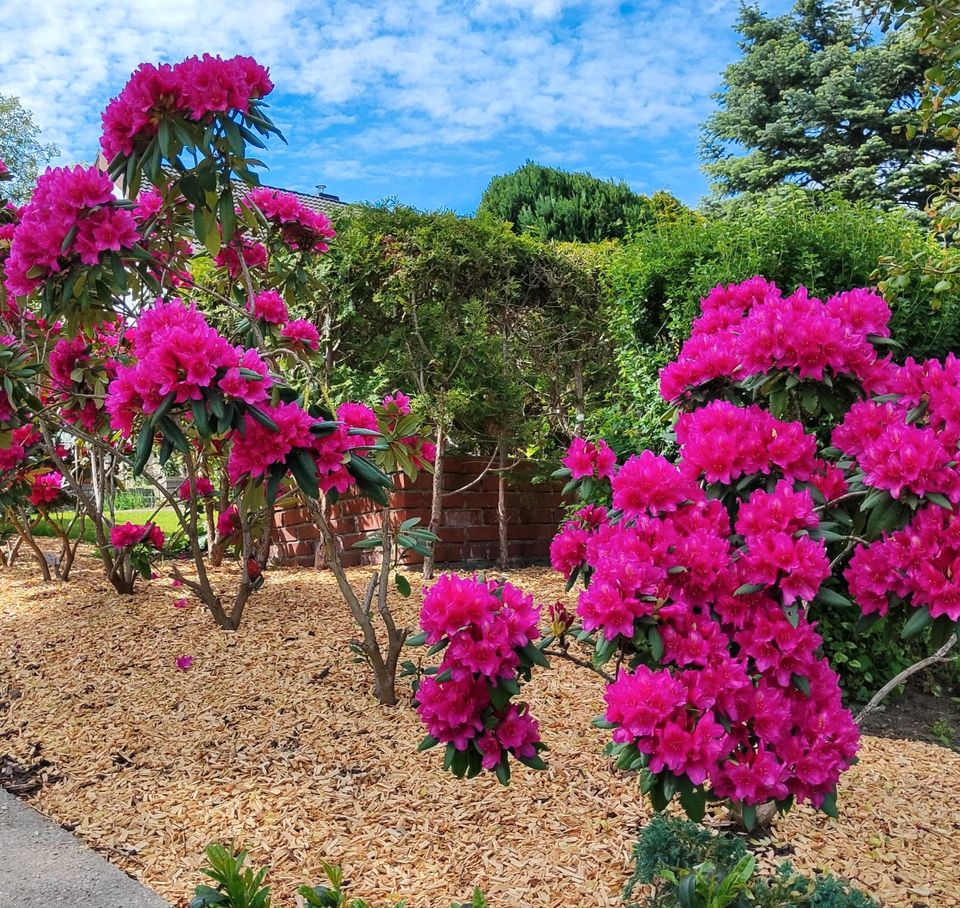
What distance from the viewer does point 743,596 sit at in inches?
72.9

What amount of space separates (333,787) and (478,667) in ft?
4.54

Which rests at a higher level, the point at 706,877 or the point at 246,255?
the point at 246,255

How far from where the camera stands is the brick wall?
6297mm

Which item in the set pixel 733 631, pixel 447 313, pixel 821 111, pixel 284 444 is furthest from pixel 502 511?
pixel 821 111

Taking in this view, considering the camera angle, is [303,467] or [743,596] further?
[303,467]

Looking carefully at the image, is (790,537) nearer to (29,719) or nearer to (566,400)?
(29,719)

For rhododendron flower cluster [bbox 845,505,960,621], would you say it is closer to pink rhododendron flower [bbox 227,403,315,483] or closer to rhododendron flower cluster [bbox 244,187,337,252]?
pink rhododendron flower [bbox 227,403,315,483]

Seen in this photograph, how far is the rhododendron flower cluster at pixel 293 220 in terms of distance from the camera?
395cm

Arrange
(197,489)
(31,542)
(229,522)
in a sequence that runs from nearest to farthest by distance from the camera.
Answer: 1. (229,522)
2. (197,489)
3. (31,542)

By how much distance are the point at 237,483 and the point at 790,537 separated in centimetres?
159

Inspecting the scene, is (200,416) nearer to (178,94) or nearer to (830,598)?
(178,94)

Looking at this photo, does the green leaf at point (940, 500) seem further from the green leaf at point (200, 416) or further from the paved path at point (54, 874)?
the paved path at point (54, 874)

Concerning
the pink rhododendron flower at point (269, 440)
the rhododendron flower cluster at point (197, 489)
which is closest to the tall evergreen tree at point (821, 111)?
the rhododendron flower cluster at point (197, 489)

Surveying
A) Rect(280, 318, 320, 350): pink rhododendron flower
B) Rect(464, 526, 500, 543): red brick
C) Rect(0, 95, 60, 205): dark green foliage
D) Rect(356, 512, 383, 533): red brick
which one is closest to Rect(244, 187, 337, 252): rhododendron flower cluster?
Rect(280, 318, 320, 350): pink rhododendron flower
